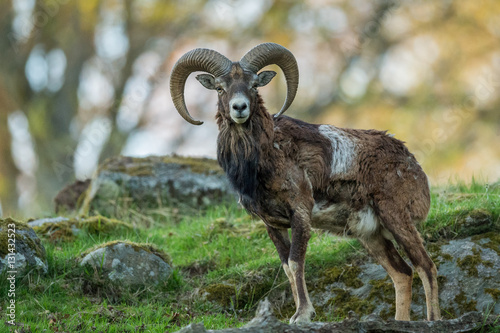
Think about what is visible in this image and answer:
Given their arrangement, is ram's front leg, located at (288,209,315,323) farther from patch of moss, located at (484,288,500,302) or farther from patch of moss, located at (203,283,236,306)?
patch of moss, located at (484,288,500,302)

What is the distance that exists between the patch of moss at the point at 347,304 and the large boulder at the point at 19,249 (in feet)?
12.2

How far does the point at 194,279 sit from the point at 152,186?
12.9 ft

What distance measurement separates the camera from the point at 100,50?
27.6 m

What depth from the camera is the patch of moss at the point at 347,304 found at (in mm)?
7789

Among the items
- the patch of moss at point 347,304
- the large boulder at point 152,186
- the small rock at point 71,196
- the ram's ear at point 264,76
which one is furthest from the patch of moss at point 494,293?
the small rock at point 71,196

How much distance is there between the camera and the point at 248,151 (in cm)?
746

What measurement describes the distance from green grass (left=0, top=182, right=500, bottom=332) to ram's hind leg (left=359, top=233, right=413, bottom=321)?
77 centimetres

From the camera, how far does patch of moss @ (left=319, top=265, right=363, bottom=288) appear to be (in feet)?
26.9

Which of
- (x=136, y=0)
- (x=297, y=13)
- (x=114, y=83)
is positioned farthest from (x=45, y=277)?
(x=297, y=13)

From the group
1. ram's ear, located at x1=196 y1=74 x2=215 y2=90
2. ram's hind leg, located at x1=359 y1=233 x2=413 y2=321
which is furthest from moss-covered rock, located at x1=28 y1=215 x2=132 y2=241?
ram's hind leg, located at x1=359 y1=233 x2=413 y2=321

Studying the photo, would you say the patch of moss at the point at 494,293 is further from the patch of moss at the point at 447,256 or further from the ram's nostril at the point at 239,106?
the ram's nostril at the point at 239,106

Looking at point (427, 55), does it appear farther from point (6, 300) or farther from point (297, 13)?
point (6, 300)

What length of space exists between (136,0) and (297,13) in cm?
756

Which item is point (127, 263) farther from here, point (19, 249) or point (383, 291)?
point (383, 291)
